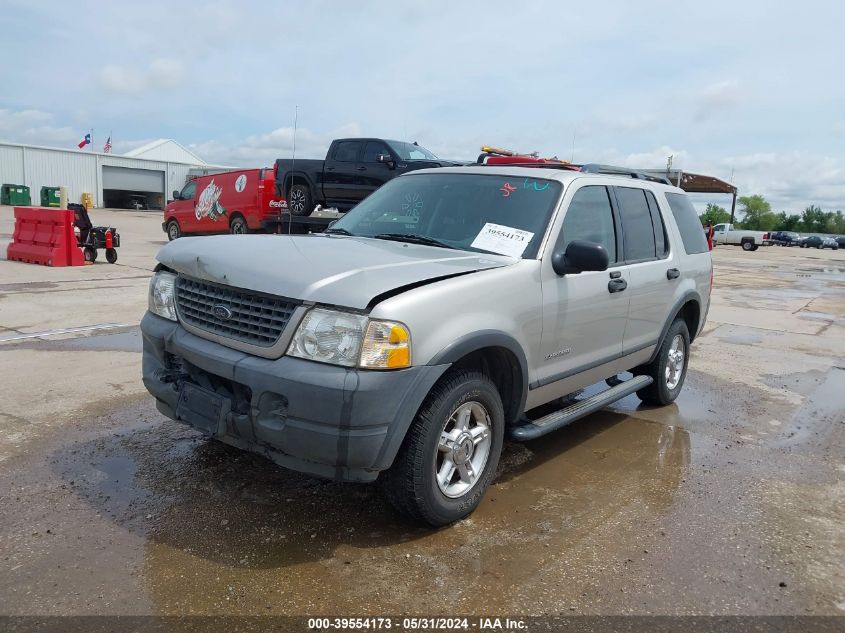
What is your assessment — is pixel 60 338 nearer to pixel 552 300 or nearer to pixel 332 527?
pixel 332 527

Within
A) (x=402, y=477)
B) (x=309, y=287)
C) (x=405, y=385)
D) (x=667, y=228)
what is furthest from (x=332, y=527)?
(x=667, y=228)

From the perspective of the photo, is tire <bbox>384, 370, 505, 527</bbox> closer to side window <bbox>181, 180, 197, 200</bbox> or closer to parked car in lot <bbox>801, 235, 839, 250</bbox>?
side window <bbox>181, 180, 197, 200</bbox>

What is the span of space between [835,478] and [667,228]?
2173 mm

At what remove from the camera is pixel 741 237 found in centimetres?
4606

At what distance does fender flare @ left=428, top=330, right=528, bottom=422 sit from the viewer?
122 inches

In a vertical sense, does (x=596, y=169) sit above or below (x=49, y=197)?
above

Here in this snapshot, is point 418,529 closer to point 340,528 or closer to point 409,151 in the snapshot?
point 340,528

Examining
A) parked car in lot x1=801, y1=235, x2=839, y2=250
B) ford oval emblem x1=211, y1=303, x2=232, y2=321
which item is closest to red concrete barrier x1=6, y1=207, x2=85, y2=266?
ford oval emblem x1=211, y1=303, x2=232, y2=321

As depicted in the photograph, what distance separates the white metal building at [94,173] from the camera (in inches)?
1913

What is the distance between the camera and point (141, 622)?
256cm

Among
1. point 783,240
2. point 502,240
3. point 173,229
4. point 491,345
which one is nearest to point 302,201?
point 173,229

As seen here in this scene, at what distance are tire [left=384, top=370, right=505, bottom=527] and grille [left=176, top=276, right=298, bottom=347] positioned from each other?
0.78 m

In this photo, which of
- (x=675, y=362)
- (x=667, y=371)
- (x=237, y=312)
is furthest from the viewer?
(x=675, y=362)

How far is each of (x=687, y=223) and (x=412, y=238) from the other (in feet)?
9.67
